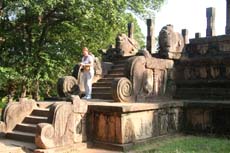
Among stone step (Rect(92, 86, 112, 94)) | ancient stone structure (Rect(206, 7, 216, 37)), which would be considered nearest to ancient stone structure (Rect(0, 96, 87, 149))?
stone step (Rect(92, 86, 112, 94))

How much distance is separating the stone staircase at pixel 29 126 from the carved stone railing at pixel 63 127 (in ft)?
1.51

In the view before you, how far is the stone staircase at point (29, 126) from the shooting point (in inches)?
308

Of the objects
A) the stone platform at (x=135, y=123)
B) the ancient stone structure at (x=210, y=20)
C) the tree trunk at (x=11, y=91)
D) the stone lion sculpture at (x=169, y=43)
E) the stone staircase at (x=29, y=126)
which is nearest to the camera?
the stone platform at (x=135, y=123)

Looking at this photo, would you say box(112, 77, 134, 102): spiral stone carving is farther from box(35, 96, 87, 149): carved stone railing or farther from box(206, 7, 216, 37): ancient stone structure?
box(206, 7, 216, 37): ancient stone structure

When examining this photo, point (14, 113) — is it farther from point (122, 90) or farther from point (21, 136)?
point (122, 90)

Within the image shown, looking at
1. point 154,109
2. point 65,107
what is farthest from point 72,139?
point 154,109

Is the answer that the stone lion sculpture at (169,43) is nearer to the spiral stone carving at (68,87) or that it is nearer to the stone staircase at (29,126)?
the spiral stone carving at (68,87)

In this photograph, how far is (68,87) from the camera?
33.4ft

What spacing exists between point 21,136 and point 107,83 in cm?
335

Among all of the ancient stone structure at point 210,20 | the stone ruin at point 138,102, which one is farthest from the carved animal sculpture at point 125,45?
the ancient stone structure at point 210,20

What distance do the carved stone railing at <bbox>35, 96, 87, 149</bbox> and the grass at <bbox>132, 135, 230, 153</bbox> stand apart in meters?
1.34

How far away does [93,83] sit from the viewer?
1068 cm

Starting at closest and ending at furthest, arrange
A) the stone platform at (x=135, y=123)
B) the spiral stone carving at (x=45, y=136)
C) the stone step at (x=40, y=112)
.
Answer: the spiral stone carving at (x=45, y=136)
the stone platform at (x=135, y=123)
the stone step at (x=40, y=112)

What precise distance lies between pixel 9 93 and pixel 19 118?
1381 cm
